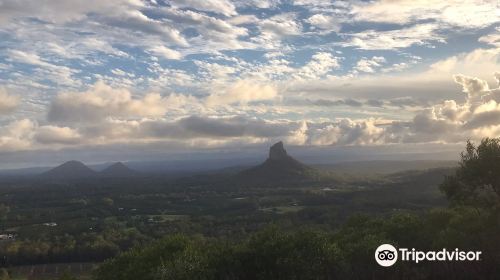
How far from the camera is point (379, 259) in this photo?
63250 millimetres

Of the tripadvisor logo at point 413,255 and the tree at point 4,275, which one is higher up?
the tripadvisor logo at point 413,255

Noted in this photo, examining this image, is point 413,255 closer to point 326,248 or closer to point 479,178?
point 326,248

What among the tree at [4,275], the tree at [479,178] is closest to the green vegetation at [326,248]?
the tree at [479,178]

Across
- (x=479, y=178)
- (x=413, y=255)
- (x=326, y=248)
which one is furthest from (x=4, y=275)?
(x=479, y=178)

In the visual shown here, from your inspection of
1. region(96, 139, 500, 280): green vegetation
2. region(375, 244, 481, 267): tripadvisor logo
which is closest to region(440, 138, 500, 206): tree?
region(96, 139, 500, 280): green vegetation

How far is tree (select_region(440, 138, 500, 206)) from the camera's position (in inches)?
2864

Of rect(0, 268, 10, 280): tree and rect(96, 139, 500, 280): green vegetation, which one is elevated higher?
rect(96, 139, 500, 280): green vegetation

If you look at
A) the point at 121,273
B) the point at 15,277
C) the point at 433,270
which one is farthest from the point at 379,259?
the point at 15,277

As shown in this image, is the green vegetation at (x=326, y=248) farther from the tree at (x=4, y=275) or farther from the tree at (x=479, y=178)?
the tree at (x=4, y=275)

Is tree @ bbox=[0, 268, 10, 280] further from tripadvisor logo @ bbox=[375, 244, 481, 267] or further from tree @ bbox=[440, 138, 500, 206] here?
tree @ bbox=[440, 138, 500, 206]

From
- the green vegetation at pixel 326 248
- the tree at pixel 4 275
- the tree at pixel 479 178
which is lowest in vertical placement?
the tree at pixel 4 275

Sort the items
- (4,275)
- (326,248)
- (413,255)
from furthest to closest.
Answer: (4,275)
(326,248)
(413,255)

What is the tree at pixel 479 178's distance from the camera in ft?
239

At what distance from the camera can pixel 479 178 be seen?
74562 millimetres
